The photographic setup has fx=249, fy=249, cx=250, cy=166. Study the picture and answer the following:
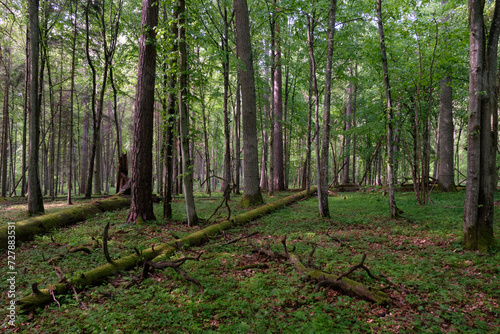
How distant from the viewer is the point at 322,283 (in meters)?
3.64

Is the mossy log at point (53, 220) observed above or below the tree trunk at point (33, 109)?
below

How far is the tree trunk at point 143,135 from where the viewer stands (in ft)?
24.8

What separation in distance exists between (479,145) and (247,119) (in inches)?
308

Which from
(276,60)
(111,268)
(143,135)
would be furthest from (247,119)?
(111,268)

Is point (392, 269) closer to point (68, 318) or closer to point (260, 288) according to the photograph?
point (260, 288)

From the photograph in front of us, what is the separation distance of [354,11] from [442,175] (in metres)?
9.81

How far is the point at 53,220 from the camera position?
7223mm

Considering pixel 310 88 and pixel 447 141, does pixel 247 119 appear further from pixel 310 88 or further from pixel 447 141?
pixel 447 141

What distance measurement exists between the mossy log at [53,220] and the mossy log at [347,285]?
642cm

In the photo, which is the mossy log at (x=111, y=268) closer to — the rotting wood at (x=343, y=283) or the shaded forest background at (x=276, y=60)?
the shaded forest background at (x=276, y=60)

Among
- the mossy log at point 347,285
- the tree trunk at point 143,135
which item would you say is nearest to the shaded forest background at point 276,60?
the tree trunk at point 143,135

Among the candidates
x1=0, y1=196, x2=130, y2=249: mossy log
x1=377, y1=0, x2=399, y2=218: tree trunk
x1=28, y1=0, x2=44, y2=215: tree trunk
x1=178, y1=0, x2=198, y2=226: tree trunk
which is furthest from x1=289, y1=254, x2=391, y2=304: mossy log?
x1=28, y1=0, x2=44, y2=215: tree trunk

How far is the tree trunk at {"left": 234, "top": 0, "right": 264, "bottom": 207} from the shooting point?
1077cm

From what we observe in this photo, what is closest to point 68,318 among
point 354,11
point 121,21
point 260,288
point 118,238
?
point 260,288
